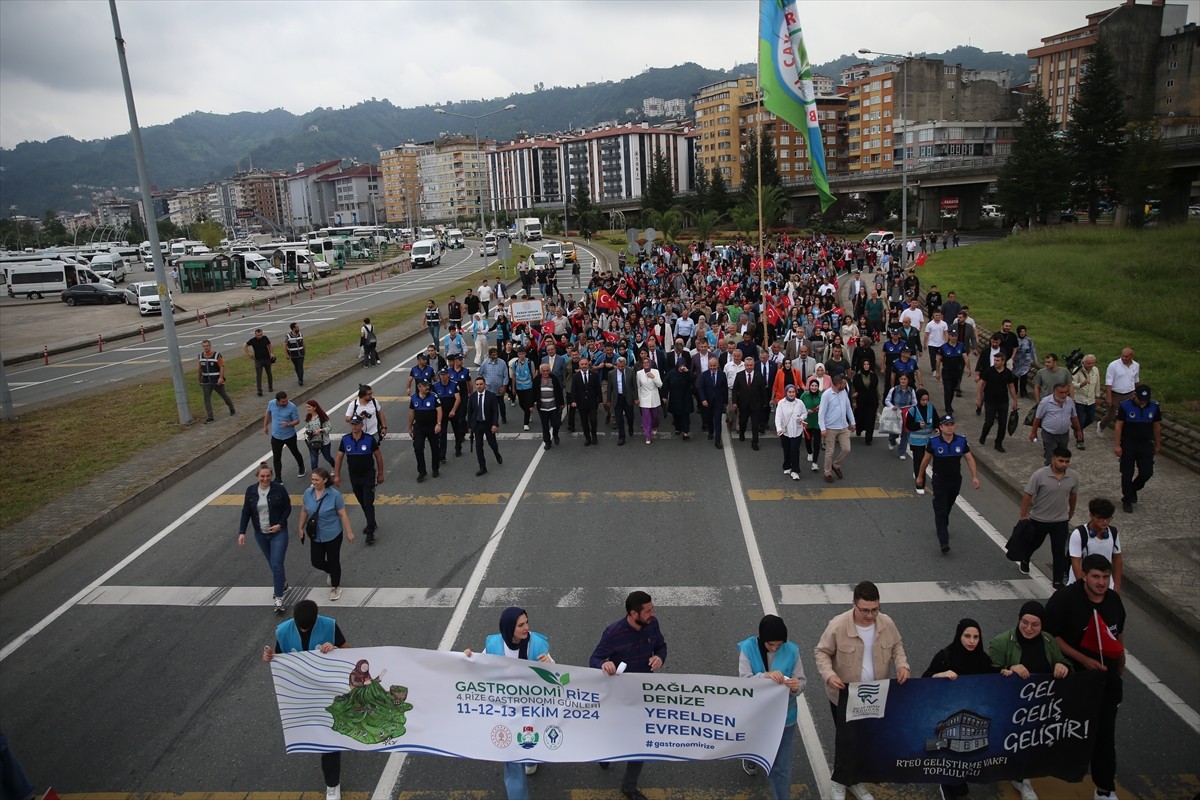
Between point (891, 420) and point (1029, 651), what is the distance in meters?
8.57

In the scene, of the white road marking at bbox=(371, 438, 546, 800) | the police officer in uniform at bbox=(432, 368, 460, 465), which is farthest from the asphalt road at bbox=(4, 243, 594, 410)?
the white road marking at bbox=(371, 438, 546, 800)

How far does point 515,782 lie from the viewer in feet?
17.2

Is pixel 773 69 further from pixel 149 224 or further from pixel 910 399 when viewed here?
pixel 149 224

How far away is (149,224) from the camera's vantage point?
1598cm

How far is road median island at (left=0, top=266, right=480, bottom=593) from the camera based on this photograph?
11289mm

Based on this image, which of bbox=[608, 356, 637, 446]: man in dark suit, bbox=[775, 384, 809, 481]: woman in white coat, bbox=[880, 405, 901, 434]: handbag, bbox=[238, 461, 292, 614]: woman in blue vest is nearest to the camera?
bbox=[238, 461, 292, 614]: woman in blue vest

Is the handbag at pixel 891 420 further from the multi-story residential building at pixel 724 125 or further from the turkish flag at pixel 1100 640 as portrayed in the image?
the multi-story residential building at pixel 724 125

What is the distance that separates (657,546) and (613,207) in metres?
115

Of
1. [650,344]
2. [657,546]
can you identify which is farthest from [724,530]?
[650,344]

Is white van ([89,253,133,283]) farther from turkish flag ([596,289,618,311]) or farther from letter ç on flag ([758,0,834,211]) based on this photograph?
letter ç on flag ([758,0,834,211])

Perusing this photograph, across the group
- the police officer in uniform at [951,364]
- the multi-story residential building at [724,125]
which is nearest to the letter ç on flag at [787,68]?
the police officer in uniform at [951,364]

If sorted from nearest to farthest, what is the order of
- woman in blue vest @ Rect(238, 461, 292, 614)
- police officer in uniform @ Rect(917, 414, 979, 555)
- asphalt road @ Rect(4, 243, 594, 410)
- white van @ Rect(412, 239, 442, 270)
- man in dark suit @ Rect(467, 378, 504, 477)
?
1. woman in blue vest @ Rect(238, 461, 292, 614)
2. police officer in uniform @ Rect(917, 414, 979, 555)
3. man in dark suit @ Rect(467, 378, 504, 477)
4. asphalt road @ Rect(4, 243, 594, 410)
5. white van @ Rect(412, 239, 442, 270)

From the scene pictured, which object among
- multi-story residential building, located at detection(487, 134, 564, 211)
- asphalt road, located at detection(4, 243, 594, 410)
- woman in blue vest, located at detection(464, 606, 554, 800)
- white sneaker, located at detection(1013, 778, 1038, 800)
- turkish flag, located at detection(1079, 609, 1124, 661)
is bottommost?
asphalt road, located at detection(4, 243, 594, 410)

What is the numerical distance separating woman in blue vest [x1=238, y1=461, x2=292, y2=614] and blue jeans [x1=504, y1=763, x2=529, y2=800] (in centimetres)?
424
